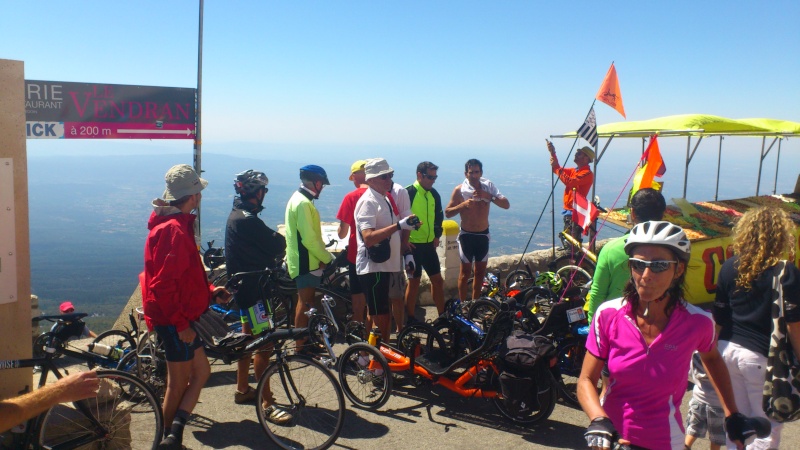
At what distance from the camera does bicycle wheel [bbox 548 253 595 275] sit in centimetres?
852

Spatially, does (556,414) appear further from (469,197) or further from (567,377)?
(469,197)

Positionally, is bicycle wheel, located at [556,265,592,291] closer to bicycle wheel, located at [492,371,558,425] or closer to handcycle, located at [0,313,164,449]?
bicycle wheel, located at [492,371,558,425]

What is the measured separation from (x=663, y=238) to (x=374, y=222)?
333cm

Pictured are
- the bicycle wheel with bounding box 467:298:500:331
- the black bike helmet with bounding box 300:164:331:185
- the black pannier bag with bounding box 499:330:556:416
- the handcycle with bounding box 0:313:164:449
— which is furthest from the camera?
the bicycle wheel with bounding box 467:298:500:331

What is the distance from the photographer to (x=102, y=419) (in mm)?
3916

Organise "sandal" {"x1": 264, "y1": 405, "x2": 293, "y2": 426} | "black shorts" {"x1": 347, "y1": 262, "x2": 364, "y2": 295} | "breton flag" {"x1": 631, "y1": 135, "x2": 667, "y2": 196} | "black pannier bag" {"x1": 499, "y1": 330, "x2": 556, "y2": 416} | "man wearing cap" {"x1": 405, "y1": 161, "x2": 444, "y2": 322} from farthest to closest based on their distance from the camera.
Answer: "breton flag" {"x1": 631, "y1": 135, "x2": 667, "y2": 196}
"man wearing cap" {"x1": 405, "y1": 161, "x2": 444, "y2": 322}
"black shorts" {"x1": 347, "y1": 262, "x2": 364, "y2": 295}
"black pannier bag" {"x1": 499, "y1": 330, "x2": 556, "y2": 416}
"sandal" {"x1": 264, "y1": 405, "x2": 293, "y2": 426}

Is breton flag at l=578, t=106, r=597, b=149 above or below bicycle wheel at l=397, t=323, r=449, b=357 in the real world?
above

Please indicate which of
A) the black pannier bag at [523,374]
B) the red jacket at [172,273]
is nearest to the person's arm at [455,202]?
the black pannier bag at [523,374]

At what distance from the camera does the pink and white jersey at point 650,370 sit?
251cm

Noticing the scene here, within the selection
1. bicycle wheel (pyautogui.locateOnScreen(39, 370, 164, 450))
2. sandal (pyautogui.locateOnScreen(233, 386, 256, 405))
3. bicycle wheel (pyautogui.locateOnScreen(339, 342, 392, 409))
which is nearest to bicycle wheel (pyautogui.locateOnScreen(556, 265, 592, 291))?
bicycle wheel (pyautogui.locateOnScreen(339, 342, 392, 409))

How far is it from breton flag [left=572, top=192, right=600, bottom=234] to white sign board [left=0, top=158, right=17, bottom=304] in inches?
269

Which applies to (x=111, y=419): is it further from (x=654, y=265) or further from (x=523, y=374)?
(x=654, y=265)

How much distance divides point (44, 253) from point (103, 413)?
169 meters

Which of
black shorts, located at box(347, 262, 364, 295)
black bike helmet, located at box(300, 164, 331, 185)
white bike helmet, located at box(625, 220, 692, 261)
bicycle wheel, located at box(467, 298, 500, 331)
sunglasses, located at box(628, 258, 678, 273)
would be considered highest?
black bike helmet, located at box(300, 164, 331, 185)
